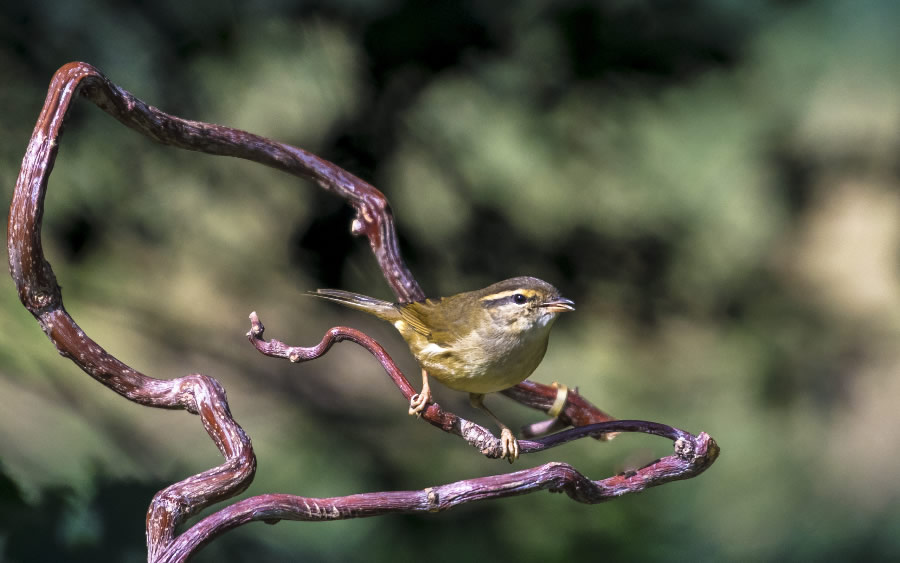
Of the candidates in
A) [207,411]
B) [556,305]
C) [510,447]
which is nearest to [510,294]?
[556,305]

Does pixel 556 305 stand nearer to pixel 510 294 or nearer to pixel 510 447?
pixel 510 294

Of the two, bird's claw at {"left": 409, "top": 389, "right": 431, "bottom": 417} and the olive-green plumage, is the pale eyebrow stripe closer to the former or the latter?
the olive-green plumage

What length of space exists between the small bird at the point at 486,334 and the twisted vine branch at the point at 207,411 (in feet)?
0.46

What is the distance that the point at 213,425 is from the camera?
3.33 feet

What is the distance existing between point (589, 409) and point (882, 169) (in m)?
1.98

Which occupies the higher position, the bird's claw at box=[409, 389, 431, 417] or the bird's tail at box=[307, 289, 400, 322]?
the bird's tail at box=[307, 289, 400, 322]

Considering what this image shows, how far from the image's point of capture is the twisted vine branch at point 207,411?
0.93m

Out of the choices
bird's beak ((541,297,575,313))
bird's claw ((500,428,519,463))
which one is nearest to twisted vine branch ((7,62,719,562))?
bird's claw ((500,428,519,463))

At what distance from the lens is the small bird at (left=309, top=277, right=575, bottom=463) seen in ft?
4.44

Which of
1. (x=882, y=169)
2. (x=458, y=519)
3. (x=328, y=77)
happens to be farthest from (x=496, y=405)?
(x=882, y=169)

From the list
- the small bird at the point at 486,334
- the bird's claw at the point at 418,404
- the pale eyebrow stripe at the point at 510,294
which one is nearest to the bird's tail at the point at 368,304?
the small bird at the point at 486,334

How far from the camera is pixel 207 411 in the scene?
1.02 meters

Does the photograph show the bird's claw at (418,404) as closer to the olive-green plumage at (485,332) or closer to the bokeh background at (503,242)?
the olive-green plumage at (485,332)

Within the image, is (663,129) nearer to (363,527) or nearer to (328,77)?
(328,77)
